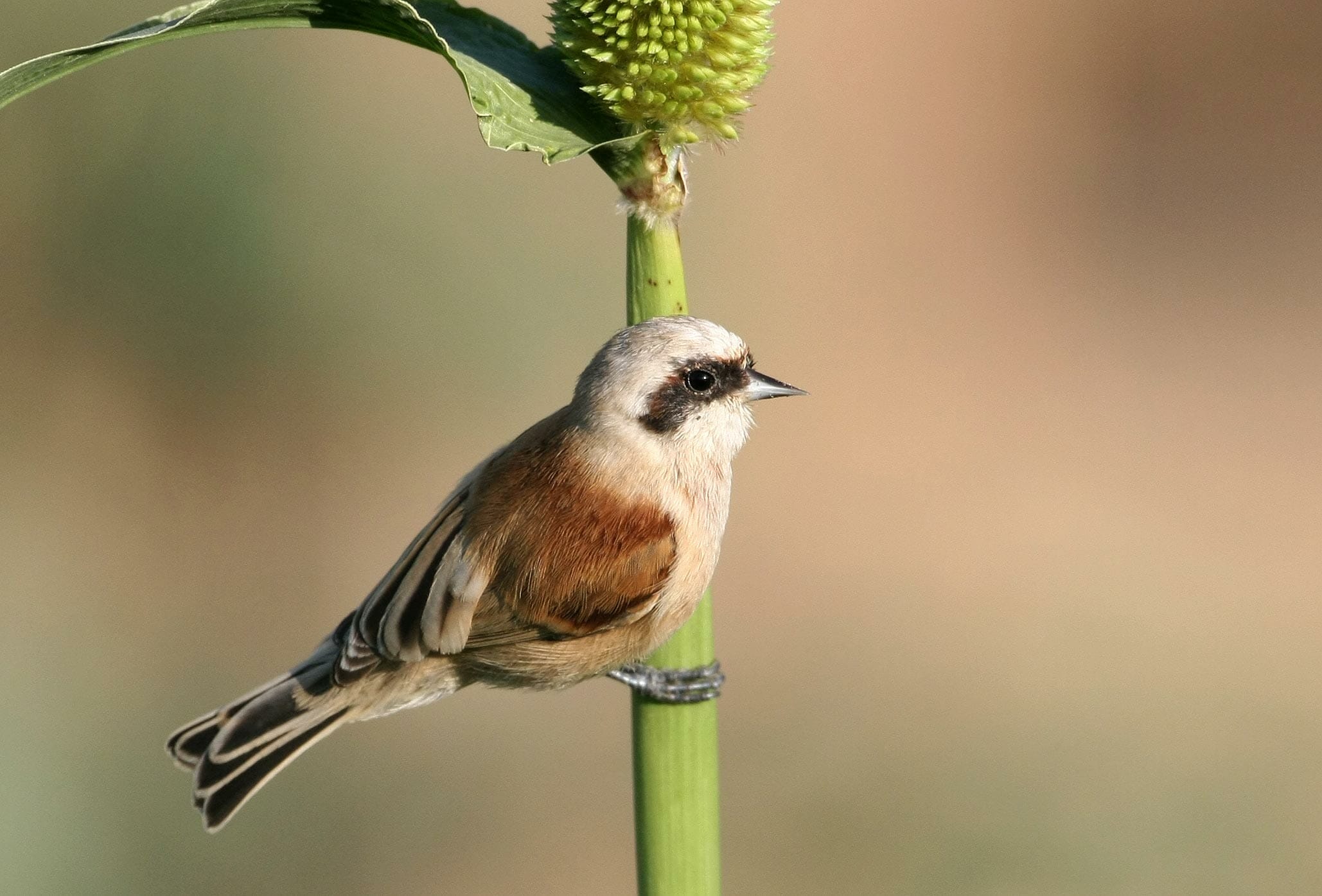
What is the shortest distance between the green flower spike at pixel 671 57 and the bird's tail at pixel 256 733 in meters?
1.22

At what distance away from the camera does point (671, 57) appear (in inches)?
66.7

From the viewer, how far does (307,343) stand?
6.15 meters

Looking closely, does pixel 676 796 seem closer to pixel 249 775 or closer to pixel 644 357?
pixel 644 357

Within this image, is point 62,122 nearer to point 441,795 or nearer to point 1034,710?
point 441,795

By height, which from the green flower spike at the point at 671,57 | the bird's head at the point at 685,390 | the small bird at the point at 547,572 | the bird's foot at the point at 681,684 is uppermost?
the green flower spike at the point at 671,57

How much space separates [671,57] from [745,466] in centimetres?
553

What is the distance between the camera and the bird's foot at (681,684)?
182 centimetres

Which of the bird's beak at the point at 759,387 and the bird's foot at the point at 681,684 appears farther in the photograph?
the bird's beak at the point at 759,387

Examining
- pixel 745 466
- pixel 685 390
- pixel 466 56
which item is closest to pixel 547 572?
pixel 685 390

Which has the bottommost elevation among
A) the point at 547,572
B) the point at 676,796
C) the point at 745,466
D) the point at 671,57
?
the point at 676,796

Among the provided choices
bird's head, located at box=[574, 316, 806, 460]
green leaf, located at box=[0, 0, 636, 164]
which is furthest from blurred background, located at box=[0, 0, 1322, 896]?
green leaf, located at box=[0, 0, 636, 164]

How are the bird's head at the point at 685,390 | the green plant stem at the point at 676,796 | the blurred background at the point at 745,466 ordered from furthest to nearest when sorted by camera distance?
the blurred background at the point at 745,466
the bird's head at the point at 685,390
the green plant stem at the point at 676,796

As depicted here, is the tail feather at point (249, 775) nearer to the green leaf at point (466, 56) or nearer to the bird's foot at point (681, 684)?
the bird's foot at point (681, 684)

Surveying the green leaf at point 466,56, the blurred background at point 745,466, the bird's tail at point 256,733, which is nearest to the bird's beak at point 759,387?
the green leaf at point 466,56
